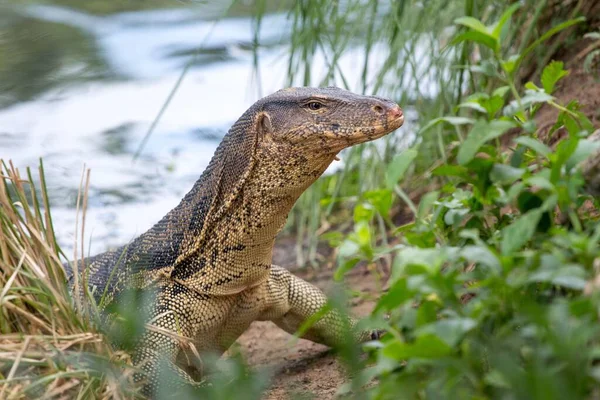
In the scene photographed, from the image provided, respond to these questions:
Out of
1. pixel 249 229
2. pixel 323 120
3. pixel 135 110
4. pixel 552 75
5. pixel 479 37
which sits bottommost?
pixel 135 110

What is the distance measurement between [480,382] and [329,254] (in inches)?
204

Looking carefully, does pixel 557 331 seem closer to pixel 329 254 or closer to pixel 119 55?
pixel 329 254

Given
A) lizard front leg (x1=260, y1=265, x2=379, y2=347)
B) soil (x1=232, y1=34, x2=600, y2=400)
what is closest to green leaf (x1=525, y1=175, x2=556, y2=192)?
soil (x1=232, y1=34, x2=600, y2=400)

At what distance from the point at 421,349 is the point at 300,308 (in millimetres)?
3050

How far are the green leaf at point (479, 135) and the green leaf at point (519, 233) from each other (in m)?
0.39

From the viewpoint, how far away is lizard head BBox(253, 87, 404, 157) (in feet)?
15.0

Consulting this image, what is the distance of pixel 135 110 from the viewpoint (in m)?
9.67

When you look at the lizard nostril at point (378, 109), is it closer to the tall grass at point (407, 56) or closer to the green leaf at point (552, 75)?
the green leaf at point (552, 75)

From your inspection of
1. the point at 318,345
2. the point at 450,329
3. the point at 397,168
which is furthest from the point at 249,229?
the point at 450,329

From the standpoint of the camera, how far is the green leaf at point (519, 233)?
8.86 ft

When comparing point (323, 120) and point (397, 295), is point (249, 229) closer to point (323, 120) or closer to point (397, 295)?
point (323, 120)

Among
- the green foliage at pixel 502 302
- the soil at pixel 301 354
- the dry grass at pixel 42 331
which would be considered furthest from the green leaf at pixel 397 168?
the dry grass at pixel 42 331

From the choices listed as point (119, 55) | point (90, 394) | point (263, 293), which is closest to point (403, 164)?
point (90, 394)

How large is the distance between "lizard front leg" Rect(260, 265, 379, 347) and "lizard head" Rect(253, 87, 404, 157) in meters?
1.01
